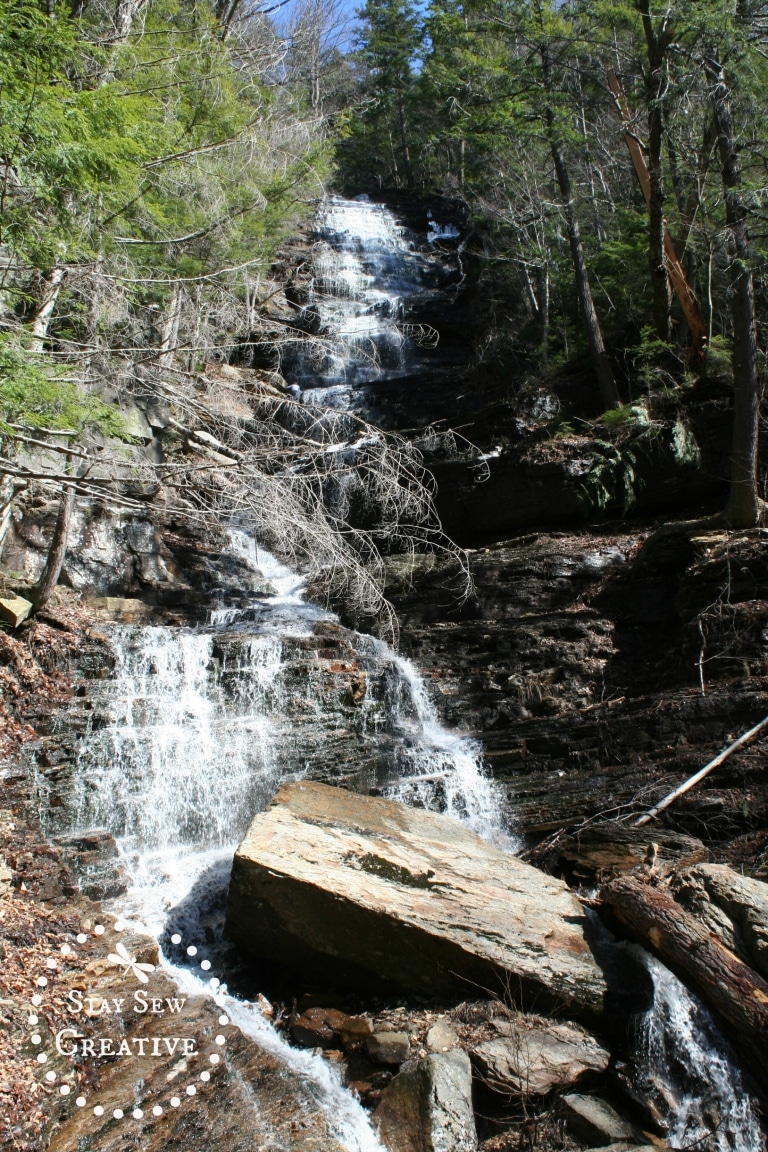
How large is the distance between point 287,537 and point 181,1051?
162 inches

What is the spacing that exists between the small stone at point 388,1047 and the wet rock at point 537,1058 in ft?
1.50

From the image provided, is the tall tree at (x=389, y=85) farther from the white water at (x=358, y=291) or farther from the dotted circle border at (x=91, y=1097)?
the dotted circle border at (x=91, y=1097)

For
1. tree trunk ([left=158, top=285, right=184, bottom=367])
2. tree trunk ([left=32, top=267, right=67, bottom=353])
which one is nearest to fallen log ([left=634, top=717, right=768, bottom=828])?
tree trunk ([left=158, top=285, right=184, bottom=367])

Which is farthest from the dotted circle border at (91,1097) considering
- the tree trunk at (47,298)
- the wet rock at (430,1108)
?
the tree trunk at (47,298)

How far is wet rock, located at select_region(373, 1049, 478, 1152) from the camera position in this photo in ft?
12.5

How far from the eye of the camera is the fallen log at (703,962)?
13.3 ft

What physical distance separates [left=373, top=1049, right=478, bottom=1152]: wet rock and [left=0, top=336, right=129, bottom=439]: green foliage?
15.1 feet

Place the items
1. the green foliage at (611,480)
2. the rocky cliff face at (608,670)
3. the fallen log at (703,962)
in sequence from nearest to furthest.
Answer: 1. the fallen log at (703,962)
2. the rocky cliff face at (608,670)
3. the green foliage at (611,480)

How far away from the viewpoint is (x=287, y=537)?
6.85 meters

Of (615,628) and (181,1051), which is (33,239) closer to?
(181,1051)

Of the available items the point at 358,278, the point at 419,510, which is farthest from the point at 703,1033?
the point at 358,278

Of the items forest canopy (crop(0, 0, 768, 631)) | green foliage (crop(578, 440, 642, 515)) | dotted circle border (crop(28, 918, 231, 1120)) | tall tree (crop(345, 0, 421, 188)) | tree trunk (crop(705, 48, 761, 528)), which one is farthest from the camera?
tall tree (crop(345, 0, 421, 188))

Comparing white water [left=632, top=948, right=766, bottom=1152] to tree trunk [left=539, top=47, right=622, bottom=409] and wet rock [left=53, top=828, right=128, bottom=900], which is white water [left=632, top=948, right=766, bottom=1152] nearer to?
wet rock [left=53, top=828, right=128, bottom=900]

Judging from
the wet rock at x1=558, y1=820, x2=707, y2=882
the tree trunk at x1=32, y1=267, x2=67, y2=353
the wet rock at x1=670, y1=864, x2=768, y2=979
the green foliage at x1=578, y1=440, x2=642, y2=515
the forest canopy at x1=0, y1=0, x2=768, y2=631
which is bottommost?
the wet rock at x1=558, y1=820, x2=707, y2=882
